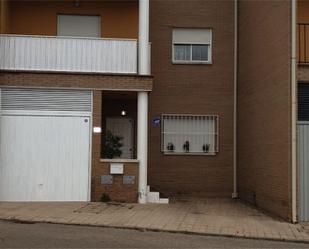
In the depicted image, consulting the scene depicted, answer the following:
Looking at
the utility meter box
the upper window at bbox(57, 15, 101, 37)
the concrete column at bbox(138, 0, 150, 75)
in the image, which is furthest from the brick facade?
the upper window at bbox(57, 15, 101, 37)

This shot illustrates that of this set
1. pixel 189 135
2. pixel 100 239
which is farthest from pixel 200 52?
pixel 100 239

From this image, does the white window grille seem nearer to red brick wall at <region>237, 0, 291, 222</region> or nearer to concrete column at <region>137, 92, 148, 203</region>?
red brick wall at <region>237, 0, 291, 222</region>

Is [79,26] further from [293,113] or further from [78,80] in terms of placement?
[293,113]

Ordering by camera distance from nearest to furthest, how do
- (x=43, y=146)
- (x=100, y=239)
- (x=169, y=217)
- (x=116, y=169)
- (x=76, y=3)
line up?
(x=100, y=239), (x=169, y=217), (x=43, y=146), (x=116, y=169), (x=76, y=3)

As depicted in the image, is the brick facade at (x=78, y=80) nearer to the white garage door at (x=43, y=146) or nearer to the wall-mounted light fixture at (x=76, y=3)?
the white garage door at (x=43, y=146)

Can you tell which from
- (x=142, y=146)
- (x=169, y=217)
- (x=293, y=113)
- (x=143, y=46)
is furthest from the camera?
(x=143, y=46)

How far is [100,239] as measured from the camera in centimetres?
1020

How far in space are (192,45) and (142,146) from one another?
16.4 ft

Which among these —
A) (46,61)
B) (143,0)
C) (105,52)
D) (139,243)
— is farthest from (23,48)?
(139,243)

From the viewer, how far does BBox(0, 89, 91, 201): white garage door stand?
15.3 meters

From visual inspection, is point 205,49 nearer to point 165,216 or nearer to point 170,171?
point 170,171

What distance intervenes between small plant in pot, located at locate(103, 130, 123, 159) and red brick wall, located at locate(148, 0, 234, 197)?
172 cm

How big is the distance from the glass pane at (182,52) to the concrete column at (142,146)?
11.8 feet

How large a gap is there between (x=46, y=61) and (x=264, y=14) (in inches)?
249
